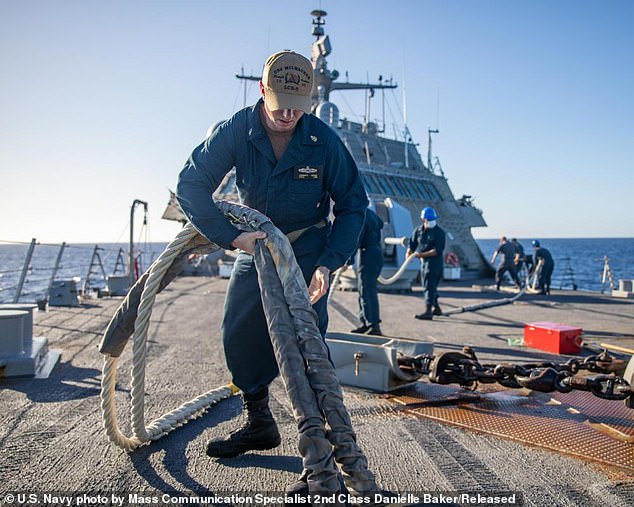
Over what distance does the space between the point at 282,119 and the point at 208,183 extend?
0.43 meters

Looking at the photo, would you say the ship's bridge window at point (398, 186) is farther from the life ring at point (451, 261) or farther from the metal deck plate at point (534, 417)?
the metal deck plate at point (534, 417)

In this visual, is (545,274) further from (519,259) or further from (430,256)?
(430,256)

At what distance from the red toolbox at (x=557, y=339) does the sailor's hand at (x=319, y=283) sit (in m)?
3.79

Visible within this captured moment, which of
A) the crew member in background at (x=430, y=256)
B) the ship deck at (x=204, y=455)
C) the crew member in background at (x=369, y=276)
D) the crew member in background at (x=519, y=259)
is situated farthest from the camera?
the crew member in background at (x=519, y=259)

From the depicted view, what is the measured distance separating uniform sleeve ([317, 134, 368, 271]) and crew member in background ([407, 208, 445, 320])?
5.53 meters

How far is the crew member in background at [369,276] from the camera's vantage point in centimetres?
612

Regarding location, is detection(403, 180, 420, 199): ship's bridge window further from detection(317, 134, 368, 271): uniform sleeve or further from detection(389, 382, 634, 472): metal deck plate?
detection(317, 134, 368, 271): uniform sleeve

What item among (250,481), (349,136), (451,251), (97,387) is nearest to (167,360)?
(97,387)

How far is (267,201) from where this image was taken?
2.40 m

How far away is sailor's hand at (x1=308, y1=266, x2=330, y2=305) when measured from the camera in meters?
2.28

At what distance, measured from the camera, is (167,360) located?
4.61 meters

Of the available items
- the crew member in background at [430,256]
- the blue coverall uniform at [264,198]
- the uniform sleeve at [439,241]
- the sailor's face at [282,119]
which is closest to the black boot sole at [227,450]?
the blue coverall uniform at [264,198]

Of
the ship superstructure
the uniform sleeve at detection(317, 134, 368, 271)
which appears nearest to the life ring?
the ship superstructure

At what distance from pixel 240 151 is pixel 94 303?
8.09 m
